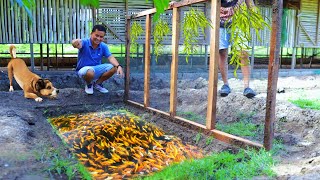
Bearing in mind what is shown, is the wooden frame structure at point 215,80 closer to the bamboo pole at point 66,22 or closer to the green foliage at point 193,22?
the green foliage at point 193,22

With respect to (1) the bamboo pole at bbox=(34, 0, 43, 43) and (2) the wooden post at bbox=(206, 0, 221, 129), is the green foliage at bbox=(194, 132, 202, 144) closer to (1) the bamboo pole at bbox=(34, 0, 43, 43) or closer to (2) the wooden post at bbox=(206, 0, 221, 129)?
(2) the wooden post at bbox=(206, 0, 221, 129)

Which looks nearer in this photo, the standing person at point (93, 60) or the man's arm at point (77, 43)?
the man's arm at point (77, 43)

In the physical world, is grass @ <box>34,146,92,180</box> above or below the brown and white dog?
below

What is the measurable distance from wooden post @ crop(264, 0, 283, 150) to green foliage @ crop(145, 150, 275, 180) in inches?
8.3

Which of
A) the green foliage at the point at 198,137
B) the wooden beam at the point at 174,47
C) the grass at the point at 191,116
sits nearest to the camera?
the green foliage at the point at 198,137

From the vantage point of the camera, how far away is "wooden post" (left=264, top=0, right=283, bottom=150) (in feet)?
10.1

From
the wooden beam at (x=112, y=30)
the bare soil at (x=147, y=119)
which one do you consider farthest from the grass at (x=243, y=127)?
the wooden beam at (x=112, y=30)

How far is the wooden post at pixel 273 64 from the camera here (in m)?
3.06

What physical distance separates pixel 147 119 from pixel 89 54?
2363 mm

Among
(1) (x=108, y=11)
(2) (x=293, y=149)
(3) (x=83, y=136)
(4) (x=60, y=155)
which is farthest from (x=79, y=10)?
(2) (x=293, y=149)

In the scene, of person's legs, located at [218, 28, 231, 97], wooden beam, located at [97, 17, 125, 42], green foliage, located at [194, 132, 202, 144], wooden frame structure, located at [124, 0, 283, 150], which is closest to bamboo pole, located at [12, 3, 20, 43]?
wooden beam, located at [97, 17, 125, 42]

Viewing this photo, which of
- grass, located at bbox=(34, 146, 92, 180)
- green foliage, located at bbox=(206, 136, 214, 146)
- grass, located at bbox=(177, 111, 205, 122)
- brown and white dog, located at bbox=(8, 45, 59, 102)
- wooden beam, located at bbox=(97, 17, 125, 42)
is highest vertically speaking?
wooden beam, located at bbox=(97, 17, 125, 42)

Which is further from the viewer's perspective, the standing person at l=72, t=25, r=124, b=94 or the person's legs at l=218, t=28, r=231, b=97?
the standing person at l=72, t=25, r=124, b=94

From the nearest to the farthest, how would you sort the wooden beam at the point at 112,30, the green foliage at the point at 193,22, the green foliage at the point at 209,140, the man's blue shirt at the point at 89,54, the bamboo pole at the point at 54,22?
the green foliage at the point at 209,140
the green foliage at the point at 193,22
the man's blue shirt at the point at 89,54
the bamboo pole at the point at 54,22
the wooden beam at the point at 112,30
